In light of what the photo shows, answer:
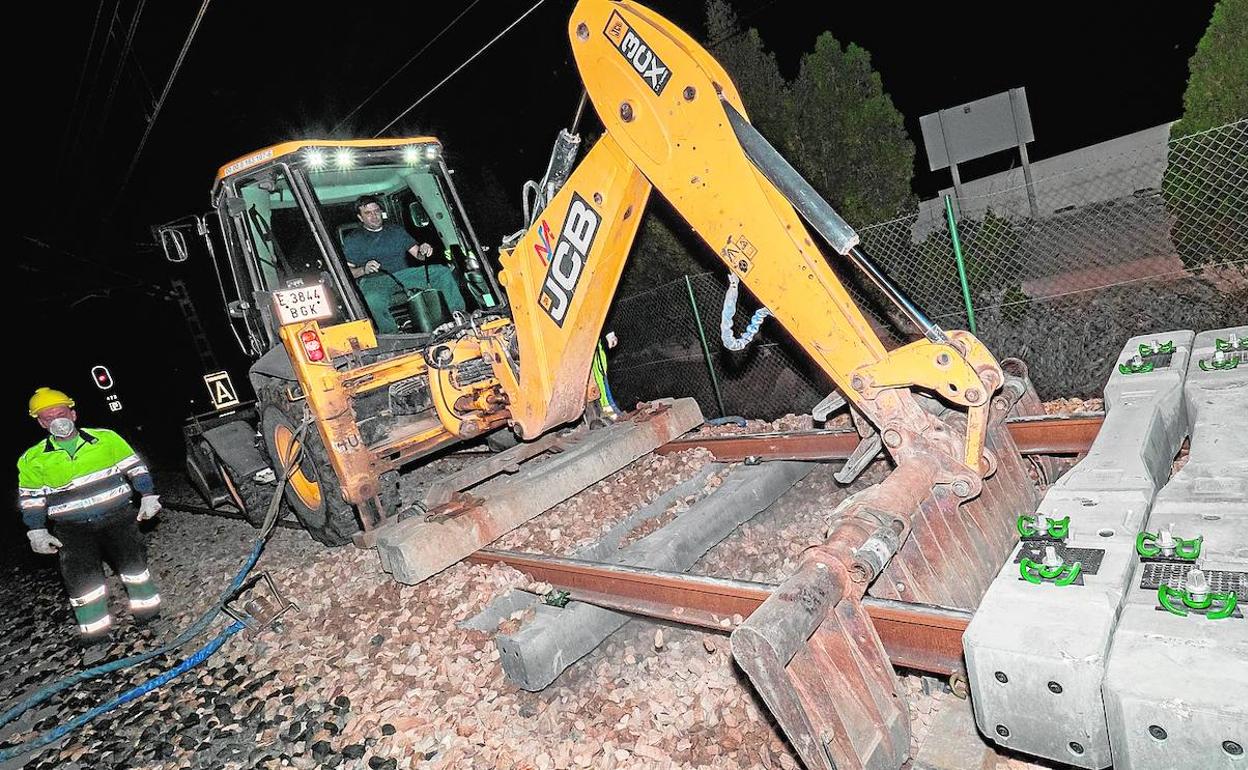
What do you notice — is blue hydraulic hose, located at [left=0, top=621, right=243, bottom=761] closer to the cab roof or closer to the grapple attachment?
the cab roof

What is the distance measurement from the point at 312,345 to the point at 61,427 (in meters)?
2.73

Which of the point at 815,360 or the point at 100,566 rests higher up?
the point at 815,360

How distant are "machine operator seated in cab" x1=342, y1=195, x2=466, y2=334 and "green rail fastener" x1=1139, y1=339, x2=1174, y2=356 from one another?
509 centimetres

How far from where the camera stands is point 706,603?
335cm

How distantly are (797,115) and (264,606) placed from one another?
11982 millimetres

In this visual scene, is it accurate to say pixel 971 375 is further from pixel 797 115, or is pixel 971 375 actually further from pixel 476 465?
pixel 797 115

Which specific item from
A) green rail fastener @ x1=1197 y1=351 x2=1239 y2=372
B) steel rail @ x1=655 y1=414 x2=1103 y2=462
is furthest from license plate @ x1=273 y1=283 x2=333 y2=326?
green rail fastener @ x1=1197 y1=351 x2=1239 y2=372

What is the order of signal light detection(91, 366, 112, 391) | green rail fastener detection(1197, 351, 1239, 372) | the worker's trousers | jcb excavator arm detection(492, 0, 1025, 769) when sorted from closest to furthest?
1. jcb excavator arm detection(492, 0, 1025, 769)
2. green rail fastener detection(1197, 351, 1239, 372)
3. the worker's trousers
4. signal light detection(91, 366, 112, 391)

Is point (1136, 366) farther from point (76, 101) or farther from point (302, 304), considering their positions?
point (76, 101)

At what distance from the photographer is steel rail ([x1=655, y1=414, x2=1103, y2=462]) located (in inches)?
152

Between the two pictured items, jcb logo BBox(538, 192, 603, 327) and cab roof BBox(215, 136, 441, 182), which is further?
cab roof BBox(215, 136, 441, 182)

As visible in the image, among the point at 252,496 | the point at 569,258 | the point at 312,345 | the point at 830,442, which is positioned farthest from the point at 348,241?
the point at 830,442

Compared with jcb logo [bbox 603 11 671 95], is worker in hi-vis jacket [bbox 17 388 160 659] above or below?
below

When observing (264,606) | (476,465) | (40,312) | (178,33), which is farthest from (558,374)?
(40,312)
